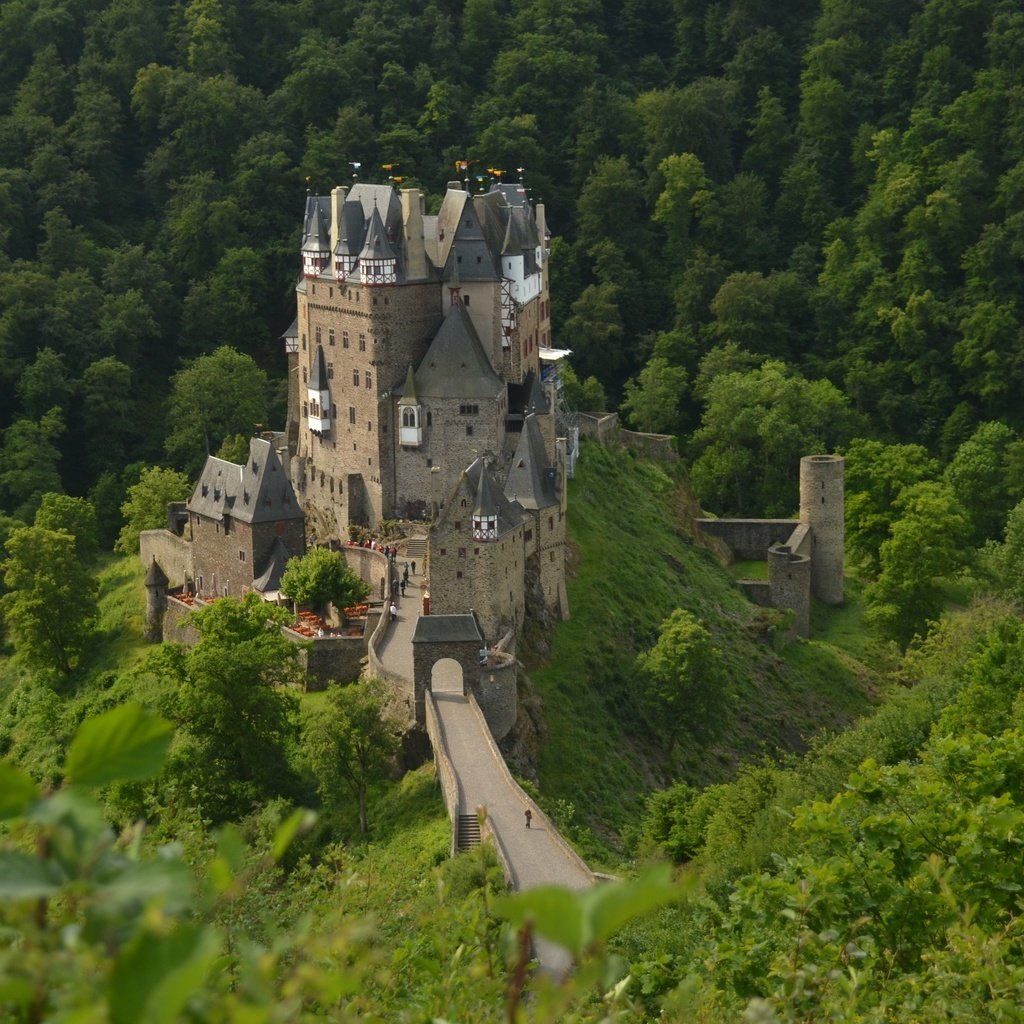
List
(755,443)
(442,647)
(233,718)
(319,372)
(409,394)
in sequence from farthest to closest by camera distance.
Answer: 1. (755,443)
2. (319,372)
3. (409,394)
4. (233,718)
5. (442,647)

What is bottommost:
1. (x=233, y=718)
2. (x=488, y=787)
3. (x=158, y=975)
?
(x=488, y=787)

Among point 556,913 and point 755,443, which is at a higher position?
point 755,443

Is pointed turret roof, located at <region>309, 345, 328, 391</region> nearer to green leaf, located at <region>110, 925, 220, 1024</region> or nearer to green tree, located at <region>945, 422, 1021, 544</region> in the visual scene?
green tree, located at <region>945, 422, 1021, 544</region>

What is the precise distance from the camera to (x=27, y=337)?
276 ft

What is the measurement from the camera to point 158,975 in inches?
255

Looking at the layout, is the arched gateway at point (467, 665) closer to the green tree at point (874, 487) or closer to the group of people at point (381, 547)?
the group of people at point (381, 547)

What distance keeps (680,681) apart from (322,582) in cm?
1041

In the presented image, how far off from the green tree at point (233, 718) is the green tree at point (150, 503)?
18.7 m

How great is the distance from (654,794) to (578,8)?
69.5 meters

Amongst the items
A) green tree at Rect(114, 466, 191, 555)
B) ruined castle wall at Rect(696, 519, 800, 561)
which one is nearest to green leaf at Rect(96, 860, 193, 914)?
green tree at Rect(114, 466, 191, 555)

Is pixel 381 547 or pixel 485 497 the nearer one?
pixel 485 497

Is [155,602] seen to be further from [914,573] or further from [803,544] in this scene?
[914,573]

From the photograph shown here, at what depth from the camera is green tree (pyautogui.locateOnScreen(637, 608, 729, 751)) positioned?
53.6 meters

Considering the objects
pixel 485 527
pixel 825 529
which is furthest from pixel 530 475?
pixel 825 529
